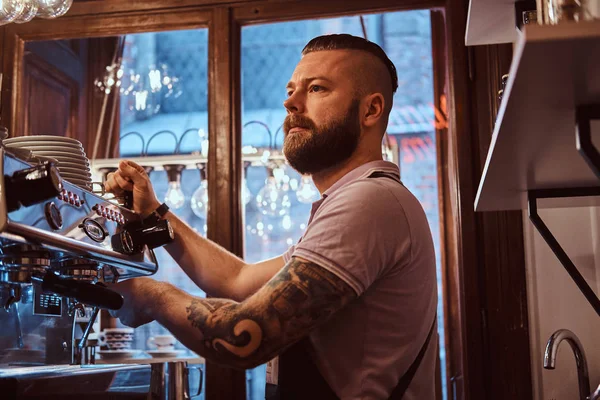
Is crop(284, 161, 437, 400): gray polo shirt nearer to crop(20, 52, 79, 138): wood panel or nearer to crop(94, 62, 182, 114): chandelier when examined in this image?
crop(20, 52, 79, 138): wood panel

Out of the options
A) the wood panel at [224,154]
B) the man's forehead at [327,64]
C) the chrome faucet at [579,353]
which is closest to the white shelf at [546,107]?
the man's forehead at [327,64]

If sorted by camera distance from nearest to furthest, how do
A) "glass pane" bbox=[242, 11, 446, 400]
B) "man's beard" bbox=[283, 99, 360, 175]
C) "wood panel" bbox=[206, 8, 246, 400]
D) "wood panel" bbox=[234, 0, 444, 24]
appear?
"man's beard" bbox=[283, 99, 360, 175]
"wood panel" bbox=[206, 8, 246, 400]
"wood panel" bbox=[234, 0, 444, 24]
"glass pane" bbox=[242, 11, 446, 400]

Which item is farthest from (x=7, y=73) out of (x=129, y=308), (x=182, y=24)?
(x=129, y=308)

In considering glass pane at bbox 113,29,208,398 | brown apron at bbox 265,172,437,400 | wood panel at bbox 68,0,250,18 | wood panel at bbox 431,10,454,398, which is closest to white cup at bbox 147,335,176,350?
glass pane at bbox 113,29,208,398

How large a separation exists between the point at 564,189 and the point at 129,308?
93 cm

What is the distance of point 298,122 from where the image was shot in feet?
5.24

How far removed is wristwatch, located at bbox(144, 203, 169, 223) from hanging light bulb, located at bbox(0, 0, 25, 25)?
0.62 metres

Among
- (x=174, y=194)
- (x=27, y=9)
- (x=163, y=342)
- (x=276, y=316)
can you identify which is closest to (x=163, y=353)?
(x=163, y=342)

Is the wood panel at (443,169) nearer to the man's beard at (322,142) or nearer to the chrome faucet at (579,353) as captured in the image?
the chrome faucet at (579,353)

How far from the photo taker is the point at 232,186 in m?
2.48

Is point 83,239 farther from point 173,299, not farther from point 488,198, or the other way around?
point 488,198

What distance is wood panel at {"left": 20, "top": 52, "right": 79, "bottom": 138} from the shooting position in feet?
9.03

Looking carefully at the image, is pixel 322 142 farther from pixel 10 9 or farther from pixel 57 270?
pixel 10 9

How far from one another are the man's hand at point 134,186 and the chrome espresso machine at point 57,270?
139 millimetres
